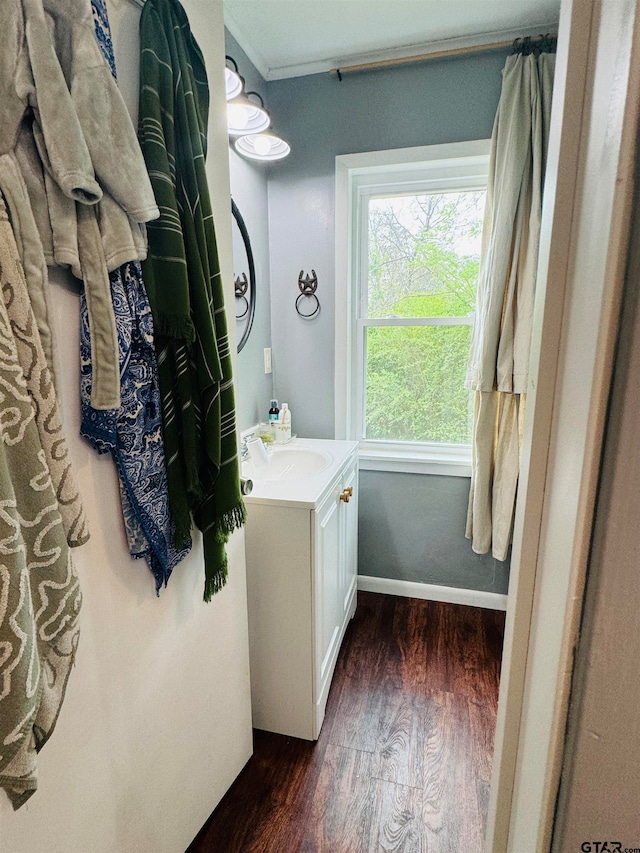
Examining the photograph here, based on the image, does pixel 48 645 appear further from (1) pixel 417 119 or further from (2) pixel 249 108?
(1) pixel 417 119

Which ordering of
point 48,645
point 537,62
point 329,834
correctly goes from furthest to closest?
1. point 537,62
2. point 329,834
3. point 48,645

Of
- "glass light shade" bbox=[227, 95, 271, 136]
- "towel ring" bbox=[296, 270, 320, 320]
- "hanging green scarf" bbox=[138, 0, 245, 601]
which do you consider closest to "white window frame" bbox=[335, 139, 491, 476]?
"towel ring" bbox=[296, 270, 320, 320]

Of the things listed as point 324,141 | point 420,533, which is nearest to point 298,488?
point 420,533

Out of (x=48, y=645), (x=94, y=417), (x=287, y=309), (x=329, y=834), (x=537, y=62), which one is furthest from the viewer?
(x=287, y=309)

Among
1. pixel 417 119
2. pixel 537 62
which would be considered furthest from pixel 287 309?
pixel 537 62

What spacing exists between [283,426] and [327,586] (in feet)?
2.58

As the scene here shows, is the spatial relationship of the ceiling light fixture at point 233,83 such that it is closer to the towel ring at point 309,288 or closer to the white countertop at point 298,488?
the towel ring at point 309,288

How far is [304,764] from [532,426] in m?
Answer: 1.50

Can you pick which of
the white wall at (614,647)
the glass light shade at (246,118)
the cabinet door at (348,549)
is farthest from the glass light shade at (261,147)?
the white wall at (614,647)

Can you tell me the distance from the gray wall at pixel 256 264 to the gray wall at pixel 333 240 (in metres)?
0.06

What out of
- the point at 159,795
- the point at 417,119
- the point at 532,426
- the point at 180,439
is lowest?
the point at 159,795

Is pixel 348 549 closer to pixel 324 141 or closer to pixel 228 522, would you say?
pixel 228 522

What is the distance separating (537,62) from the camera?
171cm

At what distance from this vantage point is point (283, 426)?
6.77 feet
